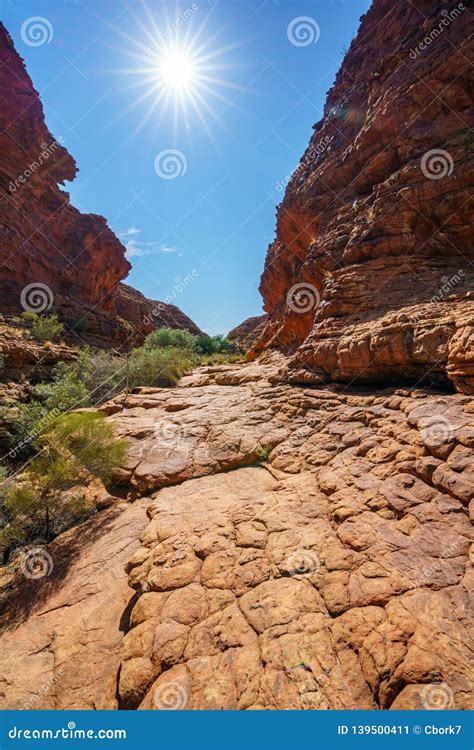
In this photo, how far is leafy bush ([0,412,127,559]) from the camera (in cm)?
648

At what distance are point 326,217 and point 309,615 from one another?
1680 cm

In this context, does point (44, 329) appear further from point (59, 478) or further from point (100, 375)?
point (59, 478)

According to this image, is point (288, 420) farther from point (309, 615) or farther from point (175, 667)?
point (175, 667)

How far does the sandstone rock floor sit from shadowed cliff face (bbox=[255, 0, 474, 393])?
1420 millimetres

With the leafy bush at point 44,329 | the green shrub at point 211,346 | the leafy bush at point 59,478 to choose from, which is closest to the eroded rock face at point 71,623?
the leafy bush at point 59,478

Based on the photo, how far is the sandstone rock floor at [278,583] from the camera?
9.53 feet

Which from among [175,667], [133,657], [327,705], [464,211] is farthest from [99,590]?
[464,211]

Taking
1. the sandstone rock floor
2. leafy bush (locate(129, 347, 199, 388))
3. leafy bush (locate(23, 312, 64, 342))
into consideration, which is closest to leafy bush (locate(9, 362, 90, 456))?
leafy bush (locate(129, 347, 199, 388))

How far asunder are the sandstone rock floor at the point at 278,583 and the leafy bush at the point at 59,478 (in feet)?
2.38

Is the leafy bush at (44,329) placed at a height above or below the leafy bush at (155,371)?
above

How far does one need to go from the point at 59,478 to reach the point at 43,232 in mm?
31557

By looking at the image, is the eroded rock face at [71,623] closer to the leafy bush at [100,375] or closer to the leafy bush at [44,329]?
the leafy bush at [100,375]

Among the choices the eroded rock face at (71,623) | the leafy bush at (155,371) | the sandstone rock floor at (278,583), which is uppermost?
the leafy bush at (155,371)

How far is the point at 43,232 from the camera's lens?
29047mm
